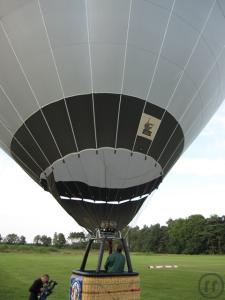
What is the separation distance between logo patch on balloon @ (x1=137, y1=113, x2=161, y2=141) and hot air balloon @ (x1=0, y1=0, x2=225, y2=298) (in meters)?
0.02

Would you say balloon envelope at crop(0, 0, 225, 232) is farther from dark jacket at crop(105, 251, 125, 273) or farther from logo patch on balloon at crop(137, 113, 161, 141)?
dark jacket at crop(105, 251, 125, 273)

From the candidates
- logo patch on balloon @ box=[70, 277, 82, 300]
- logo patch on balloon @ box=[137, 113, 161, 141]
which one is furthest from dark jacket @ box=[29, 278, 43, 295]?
logo patch on balloon @ box=[137, 113, 161, 141]

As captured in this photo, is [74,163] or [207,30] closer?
[74,163]

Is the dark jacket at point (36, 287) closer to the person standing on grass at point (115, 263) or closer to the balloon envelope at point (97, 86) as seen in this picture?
the balloon envelope at point (97, 86)

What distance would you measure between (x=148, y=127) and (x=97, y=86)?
100 centimetres

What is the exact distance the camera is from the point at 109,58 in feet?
22.2

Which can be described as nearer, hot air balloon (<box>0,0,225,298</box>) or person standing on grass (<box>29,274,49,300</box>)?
hot air balloon (<box>0,0,225,298</box>)

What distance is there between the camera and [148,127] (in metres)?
6.97

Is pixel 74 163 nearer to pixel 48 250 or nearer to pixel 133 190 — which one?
pixel 133 190

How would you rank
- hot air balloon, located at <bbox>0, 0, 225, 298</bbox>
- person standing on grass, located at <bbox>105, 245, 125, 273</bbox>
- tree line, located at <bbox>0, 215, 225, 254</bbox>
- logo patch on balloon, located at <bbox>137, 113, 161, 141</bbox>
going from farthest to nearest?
tree line, located at <bbox>0, 215, 225, 254</bbox>, logo patch on balloon, located at <bbox>137, 113, 161, 141</bbox>, hot air balloon, located at <bbox>0, 0, 225, 298</bbox>, person standing on grass, located at <bbox>105, 245, 125, 273</bbox>

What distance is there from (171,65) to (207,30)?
868 mm

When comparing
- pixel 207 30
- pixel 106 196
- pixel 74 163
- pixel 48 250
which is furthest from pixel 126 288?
pixel 48 250

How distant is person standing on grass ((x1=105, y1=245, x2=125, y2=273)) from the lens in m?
5.95

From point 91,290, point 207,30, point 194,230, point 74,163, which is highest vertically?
point 194,230
